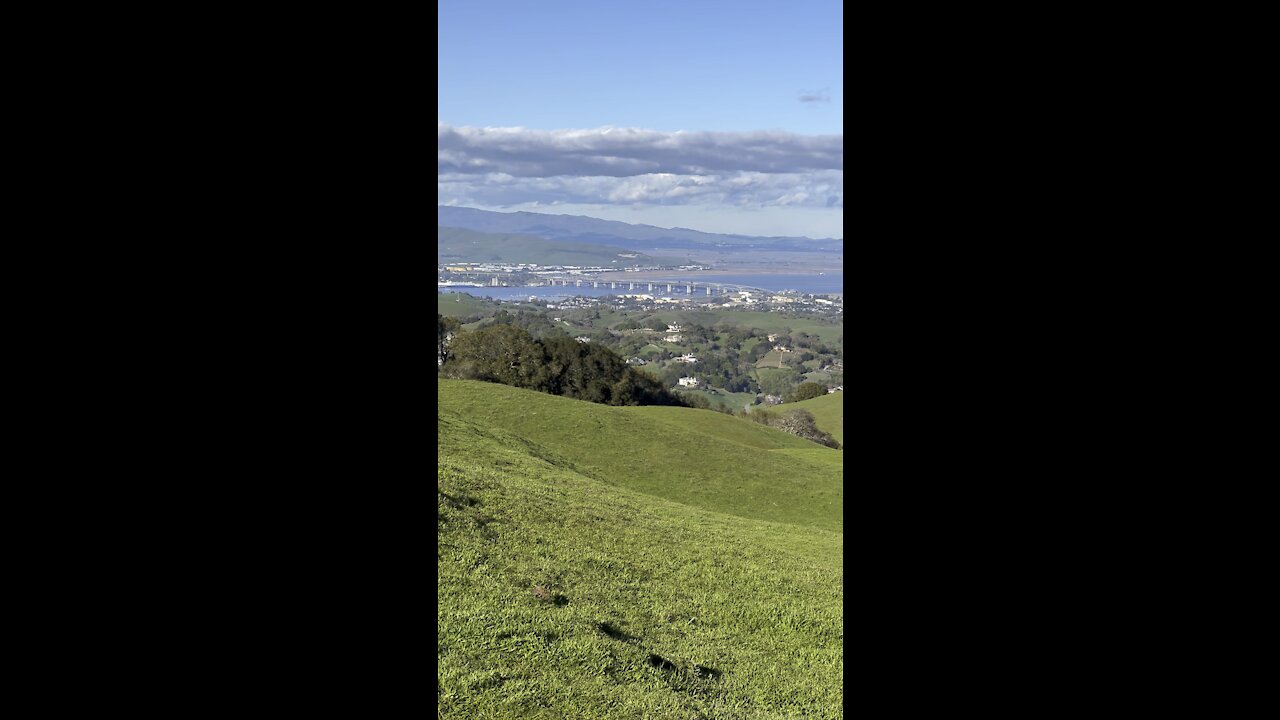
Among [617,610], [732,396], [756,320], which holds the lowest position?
[732,396]

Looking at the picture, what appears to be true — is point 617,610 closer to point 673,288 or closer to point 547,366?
point 547,366

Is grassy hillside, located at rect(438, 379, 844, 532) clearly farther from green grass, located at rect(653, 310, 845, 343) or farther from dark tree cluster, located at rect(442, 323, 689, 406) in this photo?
green grass, located at rect(653, 310, 845, 343)

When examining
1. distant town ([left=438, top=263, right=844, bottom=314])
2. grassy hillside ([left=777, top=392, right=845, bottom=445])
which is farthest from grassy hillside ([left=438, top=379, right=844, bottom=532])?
distant town ([left=438, top=263, right=844, bottom=314])

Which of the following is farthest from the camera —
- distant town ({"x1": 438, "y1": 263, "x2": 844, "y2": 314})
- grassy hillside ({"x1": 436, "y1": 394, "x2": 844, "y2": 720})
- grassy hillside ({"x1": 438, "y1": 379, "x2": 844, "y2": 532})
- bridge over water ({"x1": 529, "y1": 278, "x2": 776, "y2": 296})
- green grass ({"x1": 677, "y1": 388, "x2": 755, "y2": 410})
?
bridge over water ({"x1": 529, "y1": 278, "x2": 776, "y2": 296})

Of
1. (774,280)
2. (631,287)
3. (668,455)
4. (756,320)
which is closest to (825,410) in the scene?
(668,455)
